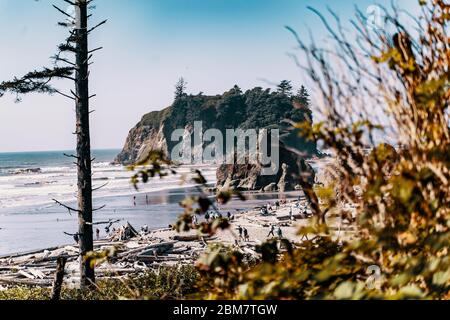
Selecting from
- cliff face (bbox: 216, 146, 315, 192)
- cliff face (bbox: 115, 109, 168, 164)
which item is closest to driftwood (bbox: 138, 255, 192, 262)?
cliff face (bbox: 216, 146, 315, 192)

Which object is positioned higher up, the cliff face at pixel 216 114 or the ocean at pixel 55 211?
the cliff face at pixel 216 114

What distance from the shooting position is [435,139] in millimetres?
2322

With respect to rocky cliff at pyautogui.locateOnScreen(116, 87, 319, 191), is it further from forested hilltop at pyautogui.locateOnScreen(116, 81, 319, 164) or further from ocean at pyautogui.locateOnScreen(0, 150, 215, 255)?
ocean at pyautogui.locateOnScreen(0, 150, 215, 255)

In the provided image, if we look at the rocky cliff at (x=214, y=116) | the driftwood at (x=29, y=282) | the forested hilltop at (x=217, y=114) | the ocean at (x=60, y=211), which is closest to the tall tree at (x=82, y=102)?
the driftwood at (x=29, y=282)

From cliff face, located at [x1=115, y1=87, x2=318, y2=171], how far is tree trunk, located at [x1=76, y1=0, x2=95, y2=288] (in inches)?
3757

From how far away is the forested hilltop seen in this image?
405ft

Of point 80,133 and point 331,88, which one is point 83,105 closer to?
point 80,133

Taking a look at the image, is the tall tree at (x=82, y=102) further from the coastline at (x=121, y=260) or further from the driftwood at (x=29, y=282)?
the driftwood at (x=29, y=282)

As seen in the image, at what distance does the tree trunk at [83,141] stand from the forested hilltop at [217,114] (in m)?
95.4

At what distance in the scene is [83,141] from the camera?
473 inches

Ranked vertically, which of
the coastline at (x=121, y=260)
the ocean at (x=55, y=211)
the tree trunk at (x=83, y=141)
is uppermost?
the tree trunk at (x=83, y=141)

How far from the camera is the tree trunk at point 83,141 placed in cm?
1180

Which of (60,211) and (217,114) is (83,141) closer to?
(60,211)
